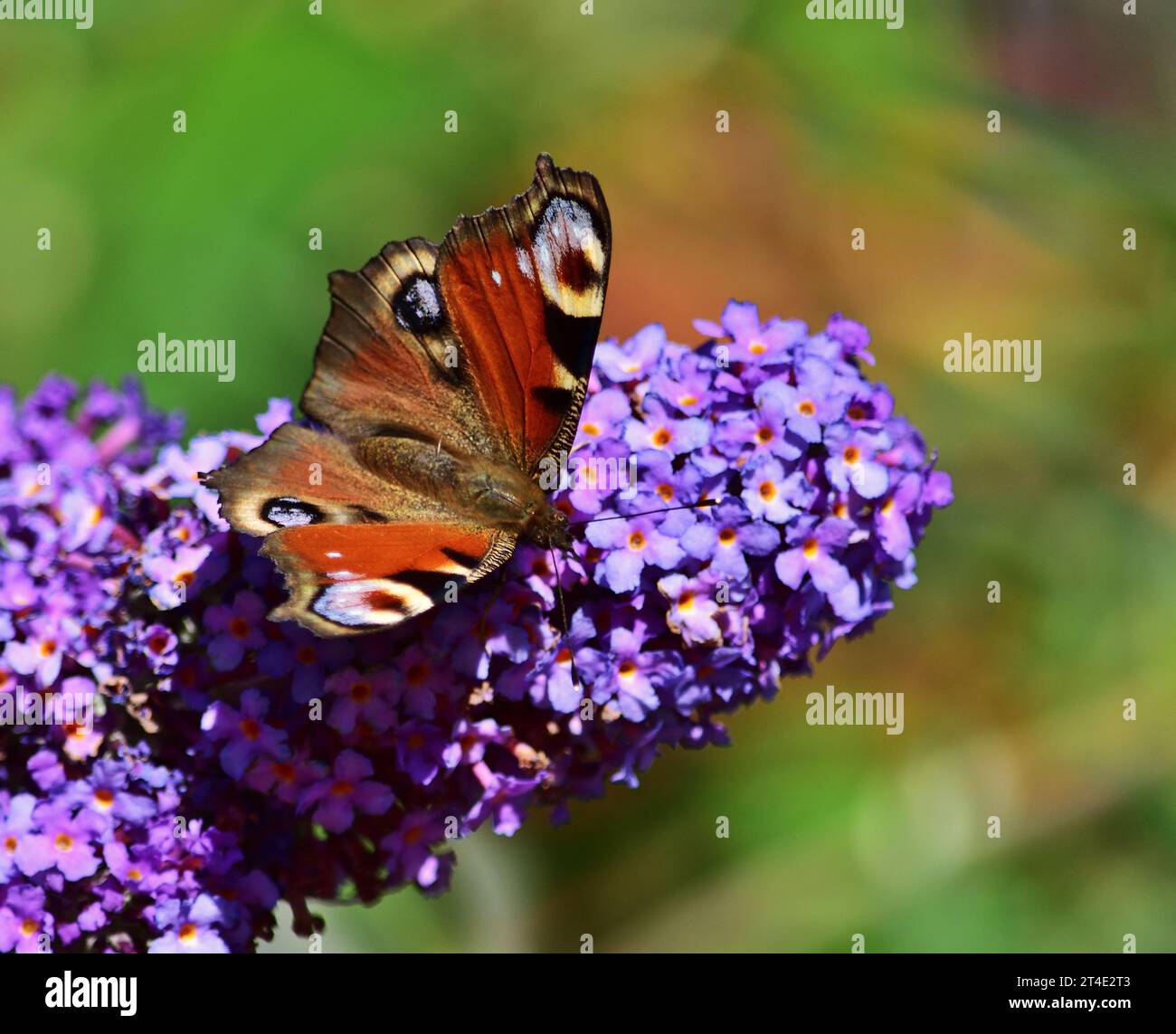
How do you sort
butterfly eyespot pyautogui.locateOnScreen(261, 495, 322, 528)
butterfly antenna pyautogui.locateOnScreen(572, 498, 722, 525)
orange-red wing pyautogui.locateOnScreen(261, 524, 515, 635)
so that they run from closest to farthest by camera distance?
orange-red wing pyautogui.locateOnScreen(261, 524, 515, 635) → butterfly eyespot pyautogui.locateOnScreen(261, 495, 322, 528) → butterfly antenna pyautogui.locateOnScreen(572, 498, 722, 525)

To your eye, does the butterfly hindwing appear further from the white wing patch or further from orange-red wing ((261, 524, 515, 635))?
the white wing patch

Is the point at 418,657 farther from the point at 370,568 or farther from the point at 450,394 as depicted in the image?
the point at 450,394

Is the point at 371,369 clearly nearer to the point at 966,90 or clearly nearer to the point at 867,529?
the point at 867,529

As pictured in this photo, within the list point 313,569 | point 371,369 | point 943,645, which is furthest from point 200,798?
point 943,645

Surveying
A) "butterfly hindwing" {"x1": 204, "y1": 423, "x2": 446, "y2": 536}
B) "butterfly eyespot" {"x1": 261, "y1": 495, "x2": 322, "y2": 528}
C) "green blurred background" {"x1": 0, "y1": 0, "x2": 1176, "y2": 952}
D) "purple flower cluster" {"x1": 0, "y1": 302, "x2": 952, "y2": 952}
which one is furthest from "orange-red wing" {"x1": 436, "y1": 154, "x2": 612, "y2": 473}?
"green blurred background" {"x1": 0, "y1": 0, "x2": 1176, "y2": 952}

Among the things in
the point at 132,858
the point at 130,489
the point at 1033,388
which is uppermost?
the point at 1033,388

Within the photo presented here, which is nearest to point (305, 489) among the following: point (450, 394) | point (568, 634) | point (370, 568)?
point (370, 568)

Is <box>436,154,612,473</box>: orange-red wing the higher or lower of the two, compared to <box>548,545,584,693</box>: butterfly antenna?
higher
